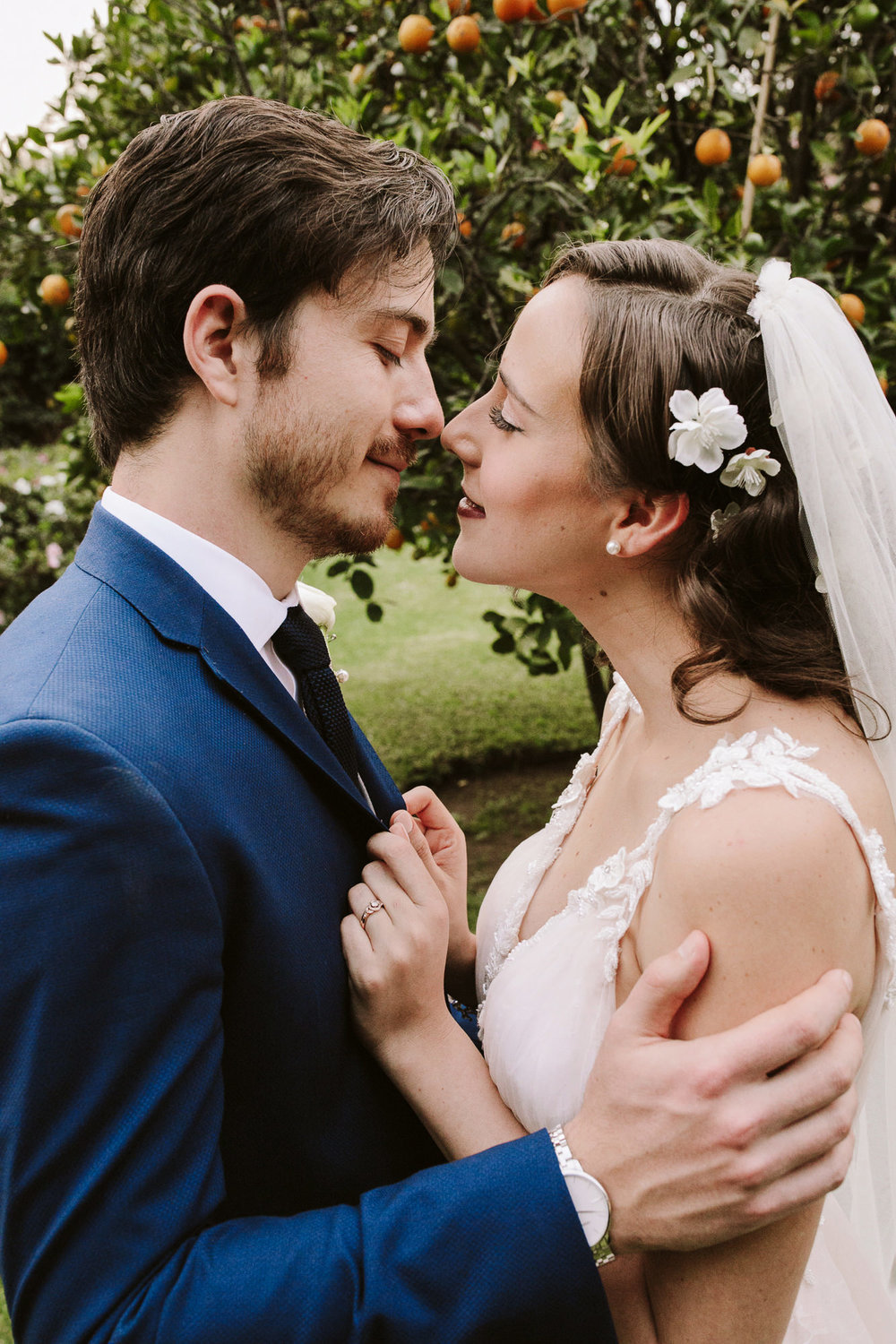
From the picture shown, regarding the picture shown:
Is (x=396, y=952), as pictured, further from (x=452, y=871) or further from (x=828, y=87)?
(x=828, y=87)

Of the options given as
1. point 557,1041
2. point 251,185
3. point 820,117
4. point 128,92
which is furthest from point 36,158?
point 557,1041

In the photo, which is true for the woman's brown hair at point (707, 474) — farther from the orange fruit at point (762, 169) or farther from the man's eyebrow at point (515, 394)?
the orange fruit at point (762, 169)

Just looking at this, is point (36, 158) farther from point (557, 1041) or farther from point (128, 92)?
point (557, 1041)

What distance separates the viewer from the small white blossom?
6.48 ft

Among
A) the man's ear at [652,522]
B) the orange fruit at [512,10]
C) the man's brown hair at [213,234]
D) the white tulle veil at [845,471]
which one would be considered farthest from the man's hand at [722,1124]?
the orange fruit at [512,10]

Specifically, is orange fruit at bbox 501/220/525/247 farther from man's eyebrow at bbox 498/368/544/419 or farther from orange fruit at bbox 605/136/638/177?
man's eyebrow at bbox 498/368/544/419

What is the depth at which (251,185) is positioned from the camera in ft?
5.82

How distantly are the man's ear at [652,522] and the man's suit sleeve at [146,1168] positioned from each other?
111cm

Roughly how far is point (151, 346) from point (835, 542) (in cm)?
135

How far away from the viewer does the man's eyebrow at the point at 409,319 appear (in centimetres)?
190

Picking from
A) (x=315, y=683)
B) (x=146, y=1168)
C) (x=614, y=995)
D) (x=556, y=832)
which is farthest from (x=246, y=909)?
(x=556, y=832)

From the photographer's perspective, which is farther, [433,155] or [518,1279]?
[433,155]

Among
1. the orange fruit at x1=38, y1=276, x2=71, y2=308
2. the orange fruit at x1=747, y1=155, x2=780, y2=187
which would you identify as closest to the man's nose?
the orange fruit at x1=747, y1=155, x2=780, y2=187

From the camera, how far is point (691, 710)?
192 cm
